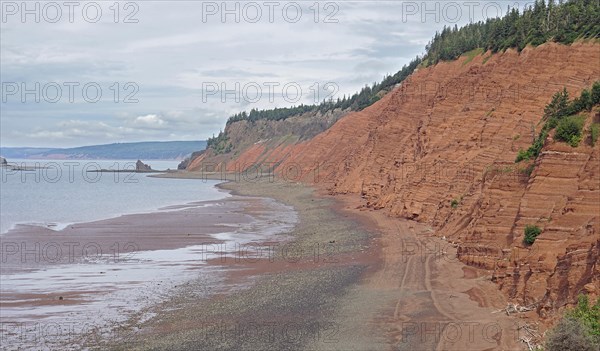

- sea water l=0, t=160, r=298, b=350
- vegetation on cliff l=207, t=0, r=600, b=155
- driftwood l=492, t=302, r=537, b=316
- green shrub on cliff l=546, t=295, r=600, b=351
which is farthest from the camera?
vegetation on cliff l=207, t=0, r=600, b=155

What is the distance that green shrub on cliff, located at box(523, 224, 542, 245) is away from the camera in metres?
22.1

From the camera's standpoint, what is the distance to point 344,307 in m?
22.7

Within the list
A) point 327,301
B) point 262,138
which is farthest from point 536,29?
point 262,138

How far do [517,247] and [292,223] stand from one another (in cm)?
3094

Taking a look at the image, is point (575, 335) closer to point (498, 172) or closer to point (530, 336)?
point (530, 336)

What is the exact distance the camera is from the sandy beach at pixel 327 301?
62.3ft

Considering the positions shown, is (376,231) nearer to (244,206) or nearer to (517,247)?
(517,247)

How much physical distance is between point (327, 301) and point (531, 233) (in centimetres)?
741

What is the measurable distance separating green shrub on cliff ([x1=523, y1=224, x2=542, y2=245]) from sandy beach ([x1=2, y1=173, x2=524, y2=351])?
205 cm

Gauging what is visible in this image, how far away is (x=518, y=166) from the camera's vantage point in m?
26.4

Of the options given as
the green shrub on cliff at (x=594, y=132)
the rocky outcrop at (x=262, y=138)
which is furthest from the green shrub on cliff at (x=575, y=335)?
the rocky outcrop at (x=262, y=138)

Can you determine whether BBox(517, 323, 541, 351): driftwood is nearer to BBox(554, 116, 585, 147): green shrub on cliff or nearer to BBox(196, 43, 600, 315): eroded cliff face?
BBox(196, 43, 600, 315): eroded cliff face

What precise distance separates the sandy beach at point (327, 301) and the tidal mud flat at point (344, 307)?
0.03m

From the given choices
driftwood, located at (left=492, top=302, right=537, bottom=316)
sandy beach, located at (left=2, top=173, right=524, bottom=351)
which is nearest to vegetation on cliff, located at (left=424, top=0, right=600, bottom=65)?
sandy beach, located at (left=2, top=173, right=524, bottom=351)
